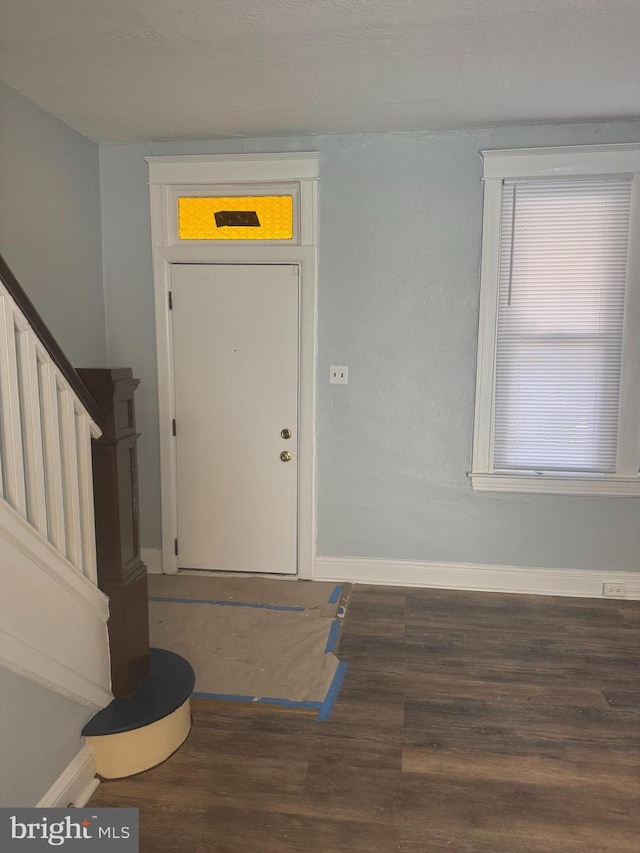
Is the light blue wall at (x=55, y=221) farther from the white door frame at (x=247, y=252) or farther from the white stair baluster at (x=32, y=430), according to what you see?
the white stair baluster at (x=32, y=430)

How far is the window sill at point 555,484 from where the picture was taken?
10.9 ft

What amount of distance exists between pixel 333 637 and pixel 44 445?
183 centimetres

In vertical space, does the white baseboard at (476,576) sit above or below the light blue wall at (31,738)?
below

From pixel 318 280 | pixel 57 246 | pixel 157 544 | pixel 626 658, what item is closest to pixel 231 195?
pixel 318 280

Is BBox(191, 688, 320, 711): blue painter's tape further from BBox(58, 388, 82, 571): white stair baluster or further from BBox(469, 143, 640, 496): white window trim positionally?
BBox(469, 143, 640, 496): white window trim

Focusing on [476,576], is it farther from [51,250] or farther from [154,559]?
[51,250]

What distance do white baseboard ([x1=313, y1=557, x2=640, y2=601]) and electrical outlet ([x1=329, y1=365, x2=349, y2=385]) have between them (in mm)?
1106

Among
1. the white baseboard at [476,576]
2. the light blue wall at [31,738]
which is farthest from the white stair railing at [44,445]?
the white baseboard at [476,576]

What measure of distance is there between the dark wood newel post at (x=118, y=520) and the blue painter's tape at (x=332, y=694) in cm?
74

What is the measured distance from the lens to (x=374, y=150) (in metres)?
3.32

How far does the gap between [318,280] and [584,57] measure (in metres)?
1.66

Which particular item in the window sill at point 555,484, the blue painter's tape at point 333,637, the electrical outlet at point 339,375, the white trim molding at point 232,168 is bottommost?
the blue painter's tape at point 333,637

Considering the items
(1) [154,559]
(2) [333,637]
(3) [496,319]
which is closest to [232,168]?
(3) [496,319]

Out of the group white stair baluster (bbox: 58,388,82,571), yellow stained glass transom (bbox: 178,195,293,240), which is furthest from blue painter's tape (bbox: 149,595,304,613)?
yellow stained glass transom (bbox: 178,195,293,240)
